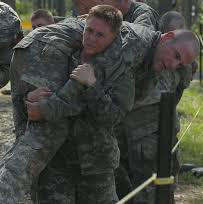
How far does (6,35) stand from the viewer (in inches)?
227

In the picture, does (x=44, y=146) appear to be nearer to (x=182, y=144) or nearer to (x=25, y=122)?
(x=25, y=122)

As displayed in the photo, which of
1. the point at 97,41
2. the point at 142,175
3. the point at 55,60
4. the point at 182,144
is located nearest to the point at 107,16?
the point at 97,41

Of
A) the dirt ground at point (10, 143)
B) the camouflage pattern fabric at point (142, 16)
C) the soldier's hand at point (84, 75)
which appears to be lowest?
the dirt ground at point (10, 143)

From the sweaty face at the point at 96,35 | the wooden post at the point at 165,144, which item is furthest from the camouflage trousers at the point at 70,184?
the wooden post at the point at 165,144

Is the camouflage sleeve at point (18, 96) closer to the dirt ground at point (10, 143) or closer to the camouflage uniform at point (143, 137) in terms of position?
the camouflage uniform at point (143, 137)

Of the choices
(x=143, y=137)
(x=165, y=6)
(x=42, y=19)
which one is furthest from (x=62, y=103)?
(x=165, y=6)

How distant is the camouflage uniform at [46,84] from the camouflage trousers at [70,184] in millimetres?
171

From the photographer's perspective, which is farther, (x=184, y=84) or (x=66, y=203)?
(x=184, y=84)

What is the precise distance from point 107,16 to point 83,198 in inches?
50.6

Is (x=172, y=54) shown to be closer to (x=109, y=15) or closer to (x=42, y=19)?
(x=109, y=15)

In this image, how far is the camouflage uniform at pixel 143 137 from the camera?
17.1 ft

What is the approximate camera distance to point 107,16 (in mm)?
3908

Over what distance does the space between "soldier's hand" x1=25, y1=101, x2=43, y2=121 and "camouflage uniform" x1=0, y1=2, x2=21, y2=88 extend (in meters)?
1.91

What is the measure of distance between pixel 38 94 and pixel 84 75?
1.03 ft
